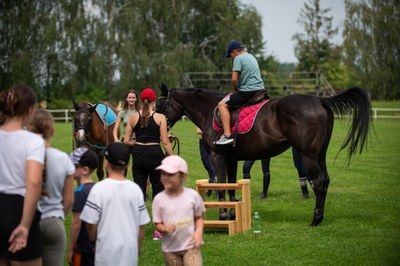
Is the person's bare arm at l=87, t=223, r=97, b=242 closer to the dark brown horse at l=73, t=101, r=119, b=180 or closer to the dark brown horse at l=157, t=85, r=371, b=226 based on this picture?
the dark brown horse at l=157, t=85, r=371, b=226

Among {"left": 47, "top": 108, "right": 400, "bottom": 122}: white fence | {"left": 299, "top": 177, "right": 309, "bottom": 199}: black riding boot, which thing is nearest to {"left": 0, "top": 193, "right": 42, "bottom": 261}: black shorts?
{"left": 299, "top": 177, "right": 309, "bottom": 199}: black riding boot

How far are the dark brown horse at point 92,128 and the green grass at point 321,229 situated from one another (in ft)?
10.3

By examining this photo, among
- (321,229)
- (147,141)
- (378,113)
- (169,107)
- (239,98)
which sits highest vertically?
(239,98)

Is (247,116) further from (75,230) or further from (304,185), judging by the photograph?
(75,230)

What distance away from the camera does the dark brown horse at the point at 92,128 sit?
14852mm

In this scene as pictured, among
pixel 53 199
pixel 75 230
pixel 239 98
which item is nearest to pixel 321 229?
pixel 239 98

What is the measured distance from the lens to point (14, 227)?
583 cm

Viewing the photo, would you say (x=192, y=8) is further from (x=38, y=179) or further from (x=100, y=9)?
(x=38, y=179)

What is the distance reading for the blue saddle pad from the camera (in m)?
15.8

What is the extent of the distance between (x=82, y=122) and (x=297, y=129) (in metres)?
4.75

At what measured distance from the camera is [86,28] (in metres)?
53.9

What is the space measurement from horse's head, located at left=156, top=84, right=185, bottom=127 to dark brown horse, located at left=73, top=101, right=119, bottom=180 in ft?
6.63

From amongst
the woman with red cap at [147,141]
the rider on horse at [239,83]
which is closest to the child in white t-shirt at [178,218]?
the woman with red cap at [147,141]

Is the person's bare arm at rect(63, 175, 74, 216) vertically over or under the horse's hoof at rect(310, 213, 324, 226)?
over
